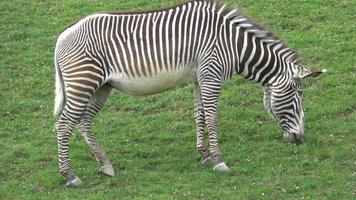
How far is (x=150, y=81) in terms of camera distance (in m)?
12.5

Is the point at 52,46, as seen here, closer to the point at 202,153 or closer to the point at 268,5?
the point at 268,5

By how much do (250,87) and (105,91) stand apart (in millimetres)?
4170

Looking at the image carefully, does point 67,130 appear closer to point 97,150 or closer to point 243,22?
point 97,150

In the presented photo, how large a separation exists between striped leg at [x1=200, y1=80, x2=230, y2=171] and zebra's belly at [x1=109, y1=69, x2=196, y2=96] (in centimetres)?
40

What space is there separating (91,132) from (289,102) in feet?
11.0

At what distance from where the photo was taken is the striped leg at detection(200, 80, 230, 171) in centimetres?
1240

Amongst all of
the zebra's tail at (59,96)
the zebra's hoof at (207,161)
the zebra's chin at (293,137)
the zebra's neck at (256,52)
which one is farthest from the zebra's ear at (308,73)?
the zebra's tail at (59,96)

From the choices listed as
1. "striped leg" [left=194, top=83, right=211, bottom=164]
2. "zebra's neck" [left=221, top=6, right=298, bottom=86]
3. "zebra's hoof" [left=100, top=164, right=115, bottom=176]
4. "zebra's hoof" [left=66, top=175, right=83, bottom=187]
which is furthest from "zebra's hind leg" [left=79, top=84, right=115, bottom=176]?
"zebra's neck" [left=221, top=6, right=298, bottom=86]

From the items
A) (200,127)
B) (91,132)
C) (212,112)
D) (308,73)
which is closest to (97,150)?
(91,132)

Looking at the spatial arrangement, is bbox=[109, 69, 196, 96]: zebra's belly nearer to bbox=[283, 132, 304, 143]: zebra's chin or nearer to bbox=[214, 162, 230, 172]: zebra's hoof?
bbox=[214, 162, 230, 172]: zebra's hoof

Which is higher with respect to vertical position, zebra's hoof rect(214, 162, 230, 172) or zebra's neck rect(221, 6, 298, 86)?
zebra's neck rect(221, 6, 298, 86)

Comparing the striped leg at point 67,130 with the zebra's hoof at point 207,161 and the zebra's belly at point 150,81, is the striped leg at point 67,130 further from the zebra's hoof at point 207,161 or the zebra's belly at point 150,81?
the zebra's hoof at point 207,161

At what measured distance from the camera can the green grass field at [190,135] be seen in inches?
470

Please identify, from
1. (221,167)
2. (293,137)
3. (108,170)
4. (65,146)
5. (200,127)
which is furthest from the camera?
(293,137)
